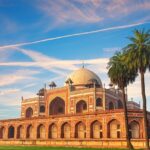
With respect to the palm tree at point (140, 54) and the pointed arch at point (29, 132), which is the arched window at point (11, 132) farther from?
the palm tree at point (140, 54)

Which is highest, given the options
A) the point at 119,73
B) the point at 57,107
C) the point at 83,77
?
the point at 83,77

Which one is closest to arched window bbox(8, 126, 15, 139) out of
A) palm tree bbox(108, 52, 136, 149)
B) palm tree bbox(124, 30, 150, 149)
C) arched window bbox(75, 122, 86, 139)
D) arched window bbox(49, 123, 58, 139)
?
arched window bbox(49, 123, 58, 139)

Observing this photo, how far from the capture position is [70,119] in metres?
54.5

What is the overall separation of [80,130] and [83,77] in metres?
24.9

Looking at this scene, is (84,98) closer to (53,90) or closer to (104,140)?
(53,90)

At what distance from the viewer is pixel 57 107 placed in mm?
76000

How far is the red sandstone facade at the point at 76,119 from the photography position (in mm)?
47344

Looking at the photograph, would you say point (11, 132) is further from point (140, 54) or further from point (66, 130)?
point (140, 54)

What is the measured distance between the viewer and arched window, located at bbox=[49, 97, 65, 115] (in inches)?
2939

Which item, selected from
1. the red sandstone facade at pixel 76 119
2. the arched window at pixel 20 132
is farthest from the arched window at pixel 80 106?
the arched window at pixel 20 132

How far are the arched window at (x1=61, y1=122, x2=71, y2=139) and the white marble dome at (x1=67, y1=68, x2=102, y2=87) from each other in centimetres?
2099

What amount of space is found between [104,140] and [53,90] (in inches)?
1201

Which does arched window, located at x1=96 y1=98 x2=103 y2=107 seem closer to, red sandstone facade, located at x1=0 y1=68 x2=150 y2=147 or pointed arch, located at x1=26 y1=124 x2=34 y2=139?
red sandstone facade, located at x1=0 y1=68 x2=150 y2=147

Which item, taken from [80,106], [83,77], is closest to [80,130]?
[80,106]
